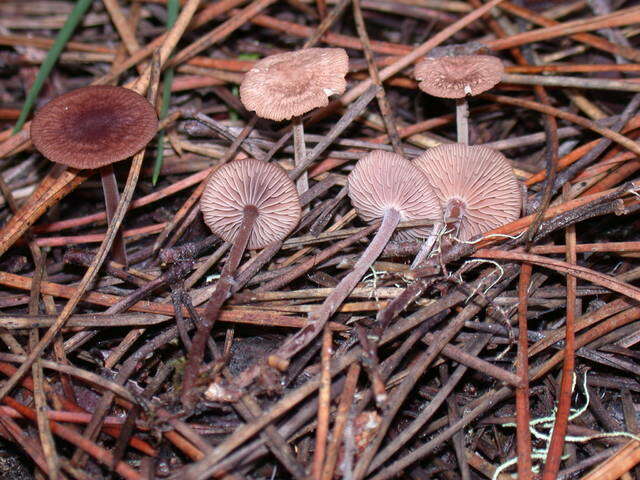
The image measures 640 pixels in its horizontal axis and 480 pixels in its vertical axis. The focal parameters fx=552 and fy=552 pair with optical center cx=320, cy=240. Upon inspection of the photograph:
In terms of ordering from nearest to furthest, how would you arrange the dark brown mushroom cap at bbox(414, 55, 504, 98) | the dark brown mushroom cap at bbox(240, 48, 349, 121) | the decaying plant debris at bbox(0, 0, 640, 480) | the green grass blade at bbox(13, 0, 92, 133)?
the decaying plant debris at bbox(0, 0, 640, 480), the dark brown mushroom cap at bbox(240, 48, 349, 121), the dark brown mushroom cap at bbox(414, 55, 504, 98), the green grass blade at bbox(13, 0, 92, 133)

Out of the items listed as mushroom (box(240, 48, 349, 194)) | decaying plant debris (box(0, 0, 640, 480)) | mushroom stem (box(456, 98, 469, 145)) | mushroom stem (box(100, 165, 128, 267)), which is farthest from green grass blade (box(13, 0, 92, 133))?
mushroom stem (box(456, 98, 469, 145))

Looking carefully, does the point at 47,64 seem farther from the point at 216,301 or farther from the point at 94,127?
the point at 216,301

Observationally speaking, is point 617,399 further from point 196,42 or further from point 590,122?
point 196,42

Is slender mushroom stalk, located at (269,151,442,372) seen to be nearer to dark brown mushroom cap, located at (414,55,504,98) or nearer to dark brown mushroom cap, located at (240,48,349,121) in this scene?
dark brown mushroom cap, located at (240,48,349,121)

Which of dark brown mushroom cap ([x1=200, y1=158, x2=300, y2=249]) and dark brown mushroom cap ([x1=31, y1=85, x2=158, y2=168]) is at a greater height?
dark brown mushroom cap ([x1=31, y1=85, x2=158, y2=168])

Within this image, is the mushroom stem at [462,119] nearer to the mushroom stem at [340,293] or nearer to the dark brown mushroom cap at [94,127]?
the mushroom stem at [340,293]

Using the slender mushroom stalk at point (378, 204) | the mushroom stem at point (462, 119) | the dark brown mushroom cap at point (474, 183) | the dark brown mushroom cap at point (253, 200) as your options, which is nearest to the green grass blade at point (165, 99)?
the dark brown mushroom cap at point (253, 200)
